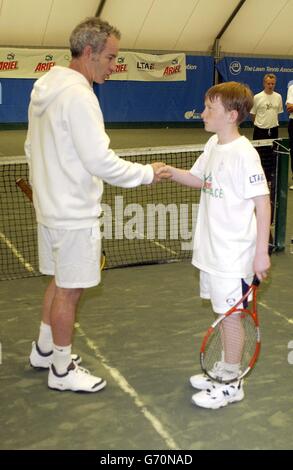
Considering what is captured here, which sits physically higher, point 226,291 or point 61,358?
point 226,291

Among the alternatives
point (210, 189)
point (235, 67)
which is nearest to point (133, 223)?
point (210, 189)

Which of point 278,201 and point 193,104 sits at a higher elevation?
point 193,104

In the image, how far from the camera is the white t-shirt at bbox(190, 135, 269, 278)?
2857 millimetres

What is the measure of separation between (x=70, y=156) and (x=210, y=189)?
722mm

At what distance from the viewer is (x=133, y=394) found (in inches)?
127

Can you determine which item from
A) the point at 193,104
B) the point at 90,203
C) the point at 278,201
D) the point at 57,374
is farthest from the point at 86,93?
the point at 193,104

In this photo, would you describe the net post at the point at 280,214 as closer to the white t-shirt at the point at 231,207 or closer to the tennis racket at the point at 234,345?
the tennis racket at the point at 234,345

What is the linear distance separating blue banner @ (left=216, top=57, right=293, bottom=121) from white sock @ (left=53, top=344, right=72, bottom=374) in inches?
768

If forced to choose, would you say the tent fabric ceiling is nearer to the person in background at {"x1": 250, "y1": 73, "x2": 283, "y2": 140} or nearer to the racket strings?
the person in background at {"x1": 250, "y1": 73, "x2": 283, "y2": 140}

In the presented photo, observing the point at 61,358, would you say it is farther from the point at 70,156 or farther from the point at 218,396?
the point at 70,156

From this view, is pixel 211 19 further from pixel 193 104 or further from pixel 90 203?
pixel 90 203

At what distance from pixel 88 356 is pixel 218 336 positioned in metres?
0.84

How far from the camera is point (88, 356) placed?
371 centimetres

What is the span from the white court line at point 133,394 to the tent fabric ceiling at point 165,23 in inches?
627
